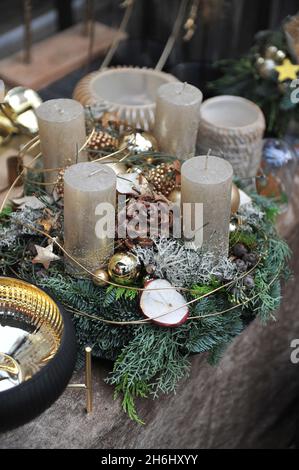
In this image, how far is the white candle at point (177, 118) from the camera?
0.82 meters

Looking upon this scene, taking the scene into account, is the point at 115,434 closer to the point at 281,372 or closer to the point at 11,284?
the point at 11,284

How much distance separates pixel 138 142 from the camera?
0.84m

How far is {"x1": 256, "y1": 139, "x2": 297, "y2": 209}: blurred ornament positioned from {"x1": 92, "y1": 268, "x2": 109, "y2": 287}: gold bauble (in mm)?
362

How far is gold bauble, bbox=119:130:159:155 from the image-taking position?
833mm

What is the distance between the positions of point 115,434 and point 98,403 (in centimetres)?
4

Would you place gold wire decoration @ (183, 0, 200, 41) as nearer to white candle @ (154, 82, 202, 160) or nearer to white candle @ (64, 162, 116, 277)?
white candle @ (154, 82, 202, 160)

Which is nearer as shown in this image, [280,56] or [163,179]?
[163,179]

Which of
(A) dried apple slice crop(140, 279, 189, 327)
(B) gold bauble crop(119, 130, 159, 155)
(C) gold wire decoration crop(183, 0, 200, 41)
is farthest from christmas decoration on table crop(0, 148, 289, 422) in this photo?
(C) gold wire decoration crop(183, 0, 200, 41)

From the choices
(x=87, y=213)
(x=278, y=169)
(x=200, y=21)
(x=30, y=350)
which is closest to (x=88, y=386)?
(x=30, y=350)

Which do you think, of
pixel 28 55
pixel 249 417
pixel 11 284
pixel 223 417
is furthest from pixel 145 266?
pixel 28 55

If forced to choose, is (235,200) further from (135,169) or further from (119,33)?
(119,33)

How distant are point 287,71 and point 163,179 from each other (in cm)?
39

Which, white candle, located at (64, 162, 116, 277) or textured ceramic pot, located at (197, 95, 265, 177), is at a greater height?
white candle, located at (64, 162, 116, 277)

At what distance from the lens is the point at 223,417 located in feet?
3.20
